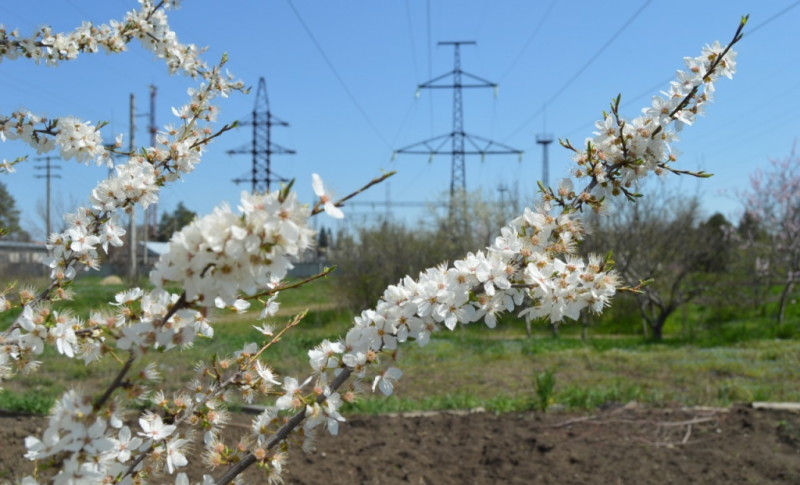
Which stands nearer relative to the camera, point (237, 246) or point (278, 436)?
point (237, 246)

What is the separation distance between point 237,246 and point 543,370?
765cm

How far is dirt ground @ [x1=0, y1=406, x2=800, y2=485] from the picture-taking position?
394 centimetres

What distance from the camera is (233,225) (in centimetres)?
97

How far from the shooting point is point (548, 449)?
438 cm

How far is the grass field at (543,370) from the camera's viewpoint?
19.6 ft

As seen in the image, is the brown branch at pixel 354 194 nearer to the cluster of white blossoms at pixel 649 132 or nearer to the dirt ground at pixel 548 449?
the cluster of white blossoms at pixel 649 132

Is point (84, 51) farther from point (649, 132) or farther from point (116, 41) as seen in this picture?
point (649, 132)

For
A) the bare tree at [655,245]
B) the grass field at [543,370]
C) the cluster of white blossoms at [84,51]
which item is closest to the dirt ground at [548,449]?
the grass field at [543,370]

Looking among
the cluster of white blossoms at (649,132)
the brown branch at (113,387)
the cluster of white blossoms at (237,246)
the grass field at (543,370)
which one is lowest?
the grass field at (543,370)

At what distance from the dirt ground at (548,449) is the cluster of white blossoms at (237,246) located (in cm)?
284

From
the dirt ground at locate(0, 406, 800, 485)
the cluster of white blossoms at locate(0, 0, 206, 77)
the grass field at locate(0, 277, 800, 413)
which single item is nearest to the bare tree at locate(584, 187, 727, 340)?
the grass field at locate(0, 277, 800, 413)

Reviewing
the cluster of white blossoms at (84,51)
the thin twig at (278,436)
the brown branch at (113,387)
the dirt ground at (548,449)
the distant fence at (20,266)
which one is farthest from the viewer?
the distant fence at (20,266)

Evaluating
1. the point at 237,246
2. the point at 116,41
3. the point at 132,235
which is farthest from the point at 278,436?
the point at 132,235

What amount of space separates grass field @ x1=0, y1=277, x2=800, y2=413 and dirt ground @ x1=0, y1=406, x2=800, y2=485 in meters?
0.60
